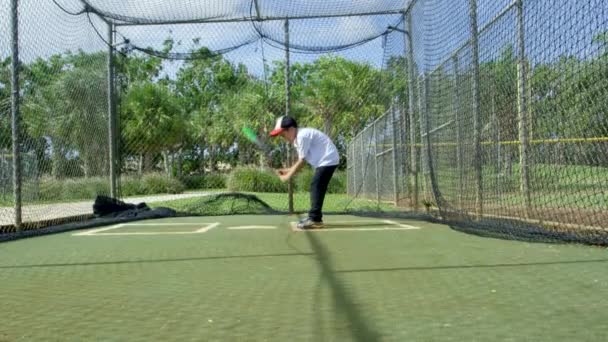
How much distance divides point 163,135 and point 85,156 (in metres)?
2.93

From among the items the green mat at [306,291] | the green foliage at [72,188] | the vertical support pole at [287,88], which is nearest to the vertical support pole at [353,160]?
the vertical support pole at [287,88]

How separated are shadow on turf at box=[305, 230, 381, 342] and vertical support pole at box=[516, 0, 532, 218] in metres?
3.16

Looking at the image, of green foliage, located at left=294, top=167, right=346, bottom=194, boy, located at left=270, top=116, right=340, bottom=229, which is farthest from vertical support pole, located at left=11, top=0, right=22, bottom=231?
green foliage, located at left=294, top=167, right=346, bottom=194

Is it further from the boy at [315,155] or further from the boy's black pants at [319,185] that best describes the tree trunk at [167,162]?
the boy's black pants at [319,185]

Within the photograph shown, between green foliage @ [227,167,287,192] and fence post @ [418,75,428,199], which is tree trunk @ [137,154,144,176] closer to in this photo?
green foliage @ [227,167,287,192]

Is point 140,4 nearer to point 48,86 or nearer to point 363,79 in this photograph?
point 48,86

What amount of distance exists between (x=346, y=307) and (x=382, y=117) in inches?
328

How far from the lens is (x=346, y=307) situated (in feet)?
8.57

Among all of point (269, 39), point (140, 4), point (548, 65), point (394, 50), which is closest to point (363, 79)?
point (394, 50)

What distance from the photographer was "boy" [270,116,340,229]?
6664 mm

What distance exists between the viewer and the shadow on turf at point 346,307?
217 cm

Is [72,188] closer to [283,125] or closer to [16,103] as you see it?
[16,103]

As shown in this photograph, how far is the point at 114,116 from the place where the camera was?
31.7 feet

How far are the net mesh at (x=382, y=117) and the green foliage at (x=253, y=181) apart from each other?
4 cm
